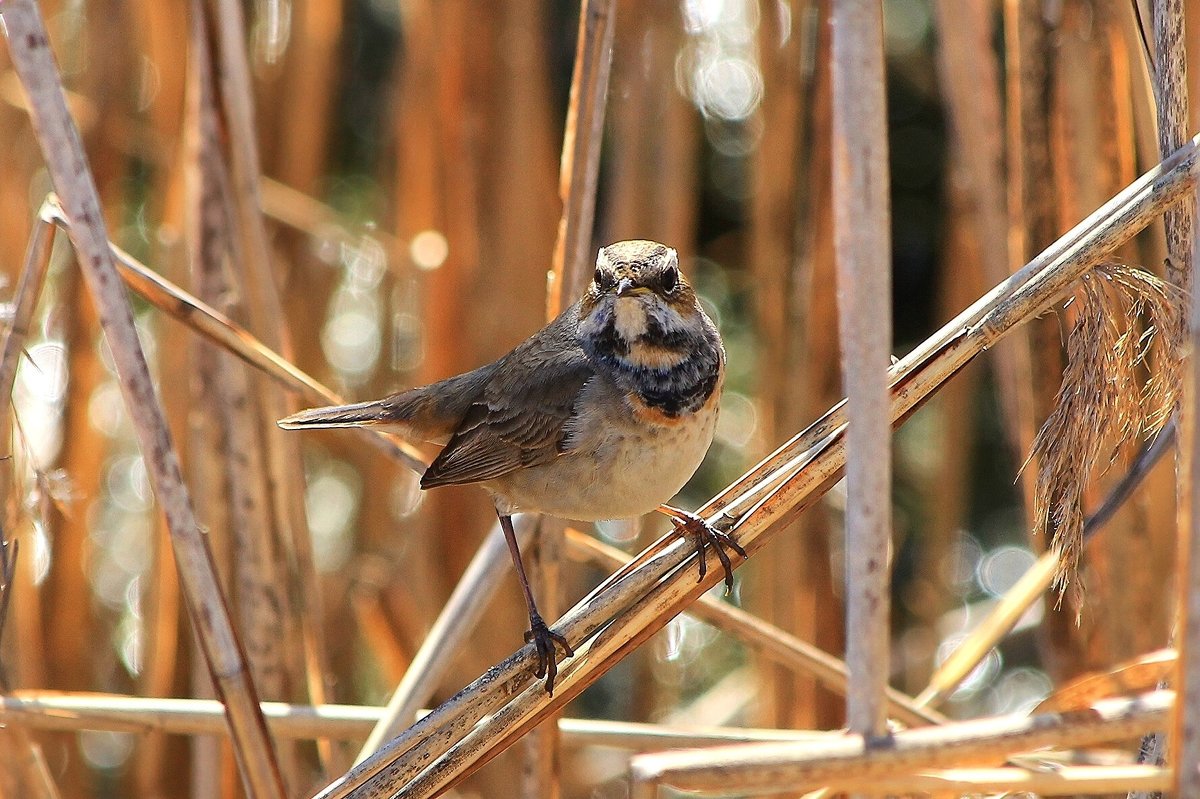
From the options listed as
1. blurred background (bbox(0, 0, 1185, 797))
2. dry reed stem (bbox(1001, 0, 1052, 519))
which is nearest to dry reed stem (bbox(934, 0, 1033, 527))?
blurred background (bbox(0, 0, 1185, 797))

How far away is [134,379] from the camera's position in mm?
2193

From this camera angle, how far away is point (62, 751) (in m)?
4.04

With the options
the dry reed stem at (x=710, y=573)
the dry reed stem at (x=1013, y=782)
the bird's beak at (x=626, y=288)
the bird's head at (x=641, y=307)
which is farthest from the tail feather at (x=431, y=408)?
the dry reed stem at (x=1013, y=782)

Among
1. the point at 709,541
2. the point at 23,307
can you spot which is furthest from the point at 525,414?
the point at 23,307

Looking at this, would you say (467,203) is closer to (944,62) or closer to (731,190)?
(944,62)

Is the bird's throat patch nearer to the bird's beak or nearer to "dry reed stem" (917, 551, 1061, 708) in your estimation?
the bird's beak

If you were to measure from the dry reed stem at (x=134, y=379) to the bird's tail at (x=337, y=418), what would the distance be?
0.77 m

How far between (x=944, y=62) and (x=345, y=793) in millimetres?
2326

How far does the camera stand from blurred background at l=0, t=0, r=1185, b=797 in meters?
3.10

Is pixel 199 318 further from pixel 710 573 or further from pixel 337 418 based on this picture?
pixel 710 573

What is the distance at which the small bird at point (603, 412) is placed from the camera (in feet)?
9.05

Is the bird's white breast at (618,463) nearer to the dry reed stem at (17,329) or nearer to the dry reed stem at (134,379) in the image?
the dry reed stem at (134,379)

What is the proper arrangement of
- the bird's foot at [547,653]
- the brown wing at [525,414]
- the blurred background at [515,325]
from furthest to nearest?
the blurred background at [515,325]
the brown wing at [525,414]
the bird's foot at [547,653]

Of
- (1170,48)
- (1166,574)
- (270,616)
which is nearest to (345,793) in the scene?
(270,616)
